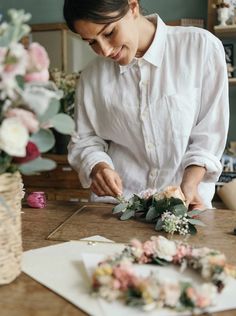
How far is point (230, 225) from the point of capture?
1189 millimetres

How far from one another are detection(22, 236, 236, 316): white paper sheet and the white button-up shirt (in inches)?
21.7

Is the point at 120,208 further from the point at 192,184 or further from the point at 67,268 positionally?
the point at 67,268

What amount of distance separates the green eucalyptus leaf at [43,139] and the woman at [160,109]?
73 cm

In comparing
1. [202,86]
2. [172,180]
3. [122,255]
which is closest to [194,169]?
[172,180]

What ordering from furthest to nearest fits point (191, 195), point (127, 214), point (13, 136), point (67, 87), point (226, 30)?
point (67, 87)
point (226, 30)
point (191, 195)
point (127, 214)
point (13, 136)

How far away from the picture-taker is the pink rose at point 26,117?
63 cm

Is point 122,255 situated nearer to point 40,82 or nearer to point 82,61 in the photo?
point 40,82

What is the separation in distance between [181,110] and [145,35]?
0.30 m

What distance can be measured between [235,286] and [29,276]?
0.37 meters

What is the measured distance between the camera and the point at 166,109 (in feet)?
4.99

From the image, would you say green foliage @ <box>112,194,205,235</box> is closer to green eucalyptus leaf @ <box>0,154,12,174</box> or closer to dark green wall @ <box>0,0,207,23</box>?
green eucalyptus leaf @ <box>0,154,12,174</box>

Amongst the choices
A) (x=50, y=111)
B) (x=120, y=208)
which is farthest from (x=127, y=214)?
(x=50, y=111)

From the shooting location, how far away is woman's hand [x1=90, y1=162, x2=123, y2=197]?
4.46 ft

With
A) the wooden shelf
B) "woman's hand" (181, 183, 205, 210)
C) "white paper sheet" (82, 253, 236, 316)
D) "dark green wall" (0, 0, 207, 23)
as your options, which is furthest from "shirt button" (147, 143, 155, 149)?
"dark green wall" (0, 0, 207, 23)
